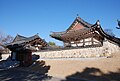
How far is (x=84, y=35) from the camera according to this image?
87.9 ft

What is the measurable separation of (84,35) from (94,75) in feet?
42.4

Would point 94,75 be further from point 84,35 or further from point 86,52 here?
point 84,35

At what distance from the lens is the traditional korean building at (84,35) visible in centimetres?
2559

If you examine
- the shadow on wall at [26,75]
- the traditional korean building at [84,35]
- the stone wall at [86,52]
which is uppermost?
the traditional korean building at [84,35]

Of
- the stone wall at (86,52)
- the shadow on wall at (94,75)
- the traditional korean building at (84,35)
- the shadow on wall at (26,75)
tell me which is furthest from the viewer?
the traditional korean building at (84,35)

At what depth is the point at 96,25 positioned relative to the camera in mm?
24516

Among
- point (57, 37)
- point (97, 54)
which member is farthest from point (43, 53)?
point (97, 54)

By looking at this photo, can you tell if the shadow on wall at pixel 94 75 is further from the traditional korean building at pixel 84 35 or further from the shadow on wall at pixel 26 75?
the traditional korean building at pixel 84 35

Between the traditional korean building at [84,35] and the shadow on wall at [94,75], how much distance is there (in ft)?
23.2

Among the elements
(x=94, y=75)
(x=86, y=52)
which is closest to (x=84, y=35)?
(x=86, y=52)

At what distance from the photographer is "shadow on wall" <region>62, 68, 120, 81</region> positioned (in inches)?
521

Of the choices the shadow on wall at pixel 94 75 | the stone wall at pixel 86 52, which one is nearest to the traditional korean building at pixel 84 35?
the stone wall at pixel 86 52

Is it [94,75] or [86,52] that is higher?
[86,52]

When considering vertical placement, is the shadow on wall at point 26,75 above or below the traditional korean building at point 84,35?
below
